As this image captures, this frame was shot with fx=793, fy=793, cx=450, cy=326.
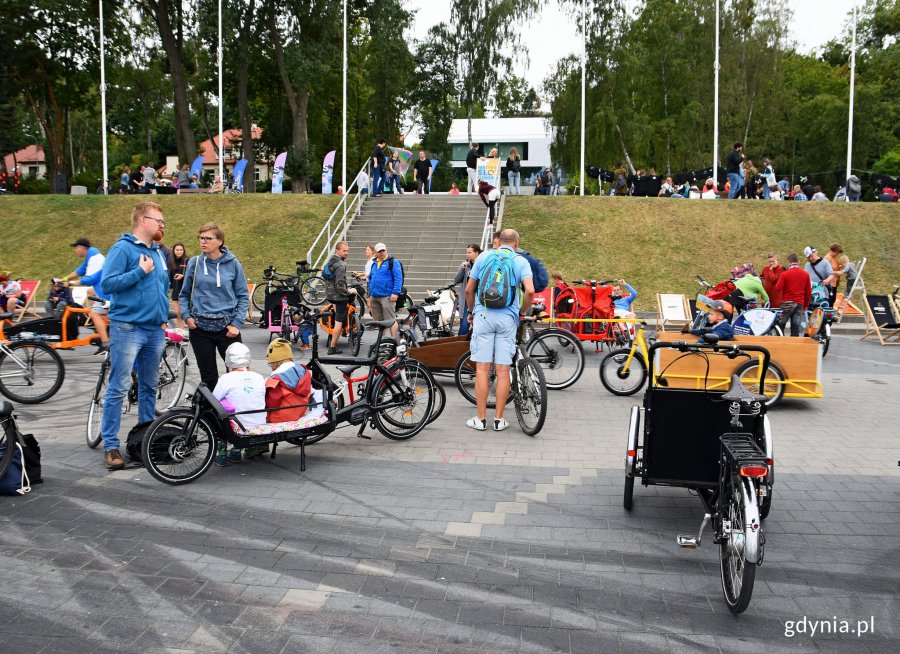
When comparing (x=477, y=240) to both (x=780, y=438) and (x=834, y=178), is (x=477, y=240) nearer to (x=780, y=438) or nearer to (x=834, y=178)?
(x=780, y=438)

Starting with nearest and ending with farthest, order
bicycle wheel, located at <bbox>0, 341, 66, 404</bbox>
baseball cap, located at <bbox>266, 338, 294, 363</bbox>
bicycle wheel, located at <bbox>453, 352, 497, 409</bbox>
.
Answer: baseball cap, located at <bbox>266, 338, 294, 363</bbox>, bicycle wheel, located at <bbox>0, 341, 66, 404</bbox>, bicycle wheel, located at <bbox>453, 352, 497, 409</bbox>

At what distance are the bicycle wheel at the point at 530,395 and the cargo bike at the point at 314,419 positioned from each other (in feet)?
2.89

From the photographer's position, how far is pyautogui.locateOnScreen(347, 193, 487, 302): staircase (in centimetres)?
2166

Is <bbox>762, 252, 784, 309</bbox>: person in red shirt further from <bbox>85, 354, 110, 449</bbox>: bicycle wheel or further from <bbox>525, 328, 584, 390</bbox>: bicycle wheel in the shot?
<bbox>85, 354, 110, 449</bbox>: bicycle wheel

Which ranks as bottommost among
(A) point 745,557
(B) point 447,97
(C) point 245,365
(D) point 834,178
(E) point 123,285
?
(A) point 745,557

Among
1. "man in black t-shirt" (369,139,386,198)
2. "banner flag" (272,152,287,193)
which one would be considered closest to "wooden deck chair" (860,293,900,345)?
"man in black t-shirt" (369,139,386,198)

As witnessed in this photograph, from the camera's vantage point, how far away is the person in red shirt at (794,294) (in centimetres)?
1288

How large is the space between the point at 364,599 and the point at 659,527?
215 cm

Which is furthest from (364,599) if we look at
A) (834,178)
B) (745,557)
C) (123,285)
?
(834,178)

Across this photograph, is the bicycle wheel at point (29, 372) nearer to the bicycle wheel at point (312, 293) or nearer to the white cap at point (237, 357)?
the white cap at point (237, 357)

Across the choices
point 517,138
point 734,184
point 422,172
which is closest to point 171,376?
point 422,172

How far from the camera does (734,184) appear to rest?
27297mm

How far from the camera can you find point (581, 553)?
15.7ft

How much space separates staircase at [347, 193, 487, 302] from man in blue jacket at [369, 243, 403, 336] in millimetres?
7072
